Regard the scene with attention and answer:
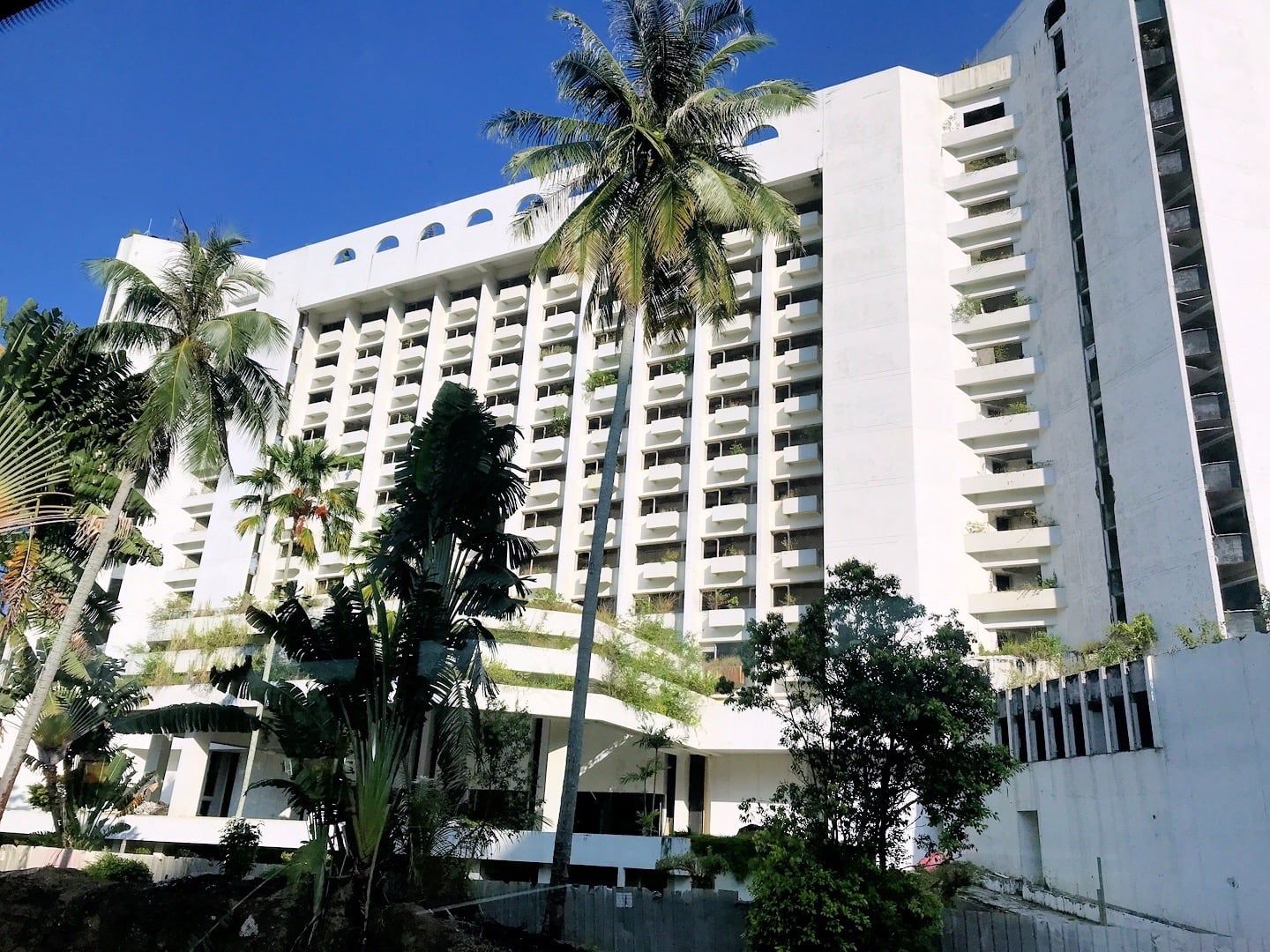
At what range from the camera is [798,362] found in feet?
181

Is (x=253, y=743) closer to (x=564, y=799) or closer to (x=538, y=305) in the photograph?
(x=564, y=799)

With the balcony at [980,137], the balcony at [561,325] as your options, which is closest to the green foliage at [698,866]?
the balcony at [561,325]

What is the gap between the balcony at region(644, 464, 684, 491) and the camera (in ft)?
183

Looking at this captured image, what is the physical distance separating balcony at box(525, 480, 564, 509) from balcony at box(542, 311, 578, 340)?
31.1 ft

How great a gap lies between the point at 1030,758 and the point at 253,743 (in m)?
25.4

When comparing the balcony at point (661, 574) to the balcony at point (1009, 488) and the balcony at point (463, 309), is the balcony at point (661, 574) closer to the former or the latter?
the balcony at point (1009, 488)

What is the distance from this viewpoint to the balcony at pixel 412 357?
67500 mm

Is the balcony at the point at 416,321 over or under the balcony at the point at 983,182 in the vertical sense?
under

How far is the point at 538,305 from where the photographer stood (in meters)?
65.2

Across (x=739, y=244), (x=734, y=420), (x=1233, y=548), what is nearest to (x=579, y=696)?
(x=1233, y=548)

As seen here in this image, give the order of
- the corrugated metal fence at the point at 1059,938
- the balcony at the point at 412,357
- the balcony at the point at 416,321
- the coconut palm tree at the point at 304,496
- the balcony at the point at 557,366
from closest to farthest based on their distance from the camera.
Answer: the corrugated metal fence at the point at 1059,938 < the coconut palm tree at the point at 304,496 < the balcony at the point at 557,366 < the balcony at the point at 412,357 < the balcony at the point at 416,321

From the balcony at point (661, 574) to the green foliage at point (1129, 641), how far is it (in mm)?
20600

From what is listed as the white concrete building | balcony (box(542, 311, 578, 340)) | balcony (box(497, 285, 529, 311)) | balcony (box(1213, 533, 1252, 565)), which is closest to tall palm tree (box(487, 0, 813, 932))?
the white concrete building

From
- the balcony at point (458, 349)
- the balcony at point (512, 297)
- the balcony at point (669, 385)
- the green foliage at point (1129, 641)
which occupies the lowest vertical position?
the green foliage at point (1129, 641)
